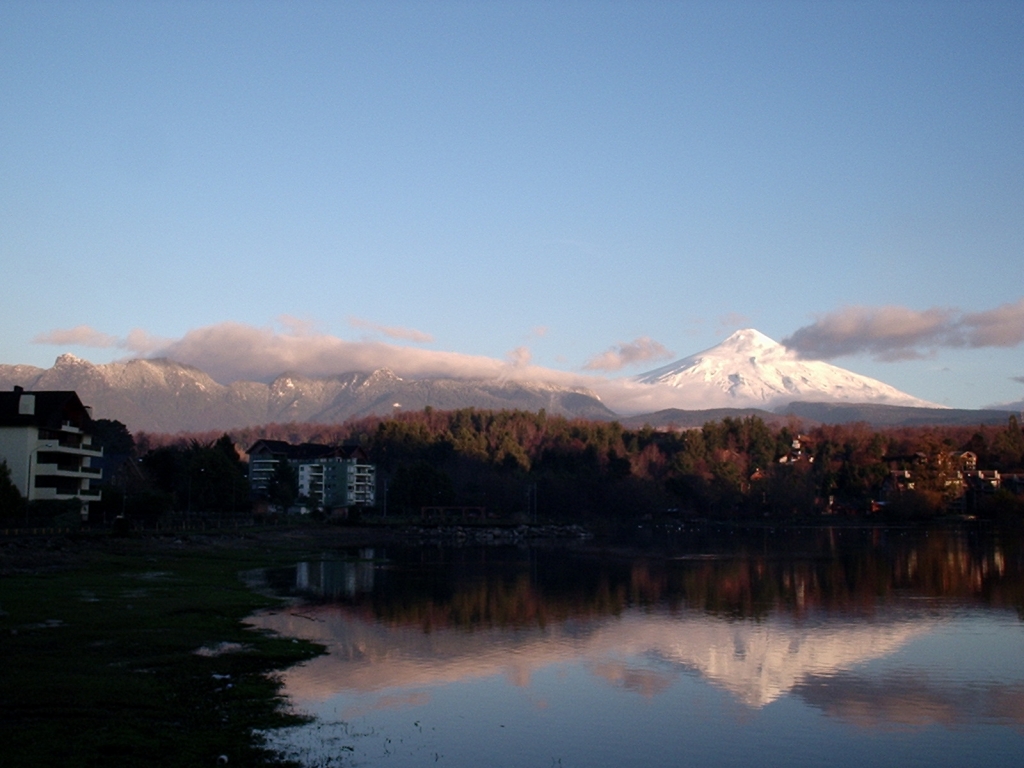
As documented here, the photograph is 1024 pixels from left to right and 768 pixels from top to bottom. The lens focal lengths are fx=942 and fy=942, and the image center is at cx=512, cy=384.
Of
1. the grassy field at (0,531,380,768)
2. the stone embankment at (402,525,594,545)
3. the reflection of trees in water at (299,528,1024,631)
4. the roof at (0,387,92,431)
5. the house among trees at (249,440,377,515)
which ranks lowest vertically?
the stone embankment at (402,525,594,545)

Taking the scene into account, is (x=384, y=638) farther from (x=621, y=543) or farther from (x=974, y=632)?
(x=621, y=543)

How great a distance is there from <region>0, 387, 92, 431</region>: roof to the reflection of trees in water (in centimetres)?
2154

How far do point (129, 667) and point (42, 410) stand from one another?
41.8 metres

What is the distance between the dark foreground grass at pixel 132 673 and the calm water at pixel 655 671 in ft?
3.33

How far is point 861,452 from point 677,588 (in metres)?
117

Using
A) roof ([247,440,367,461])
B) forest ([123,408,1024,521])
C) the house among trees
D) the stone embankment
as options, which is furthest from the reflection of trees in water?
roof ([247,440,367,461])

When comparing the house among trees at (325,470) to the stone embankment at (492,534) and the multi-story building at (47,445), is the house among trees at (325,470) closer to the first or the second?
the stone embankment at (492,534)

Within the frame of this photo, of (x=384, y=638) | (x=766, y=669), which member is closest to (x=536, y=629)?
(x=384, y=638)

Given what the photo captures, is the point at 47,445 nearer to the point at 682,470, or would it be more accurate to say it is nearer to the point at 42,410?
the point at 42,410

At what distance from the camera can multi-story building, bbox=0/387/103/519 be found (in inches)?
2079

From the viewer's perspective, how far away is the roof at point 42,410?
5306 centimetres

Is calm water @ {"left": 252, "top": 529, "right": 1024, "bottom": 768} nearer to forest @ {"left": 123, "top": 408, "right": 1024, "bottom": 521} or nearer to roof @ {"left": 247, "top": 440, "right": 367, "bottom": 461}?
forest @ {"left": 123, "top": 408, "right": 1024, "bottom": 521}

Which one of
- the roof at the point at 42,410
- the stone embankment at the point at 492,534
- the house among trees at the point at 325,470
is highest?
the roof at the point at 42,410

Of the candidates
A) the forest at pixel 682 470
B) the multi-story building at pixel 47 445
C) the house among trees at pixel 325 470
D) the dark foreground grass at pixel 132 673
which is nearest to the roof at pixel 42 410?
the multi-story building at pixel 47 445
